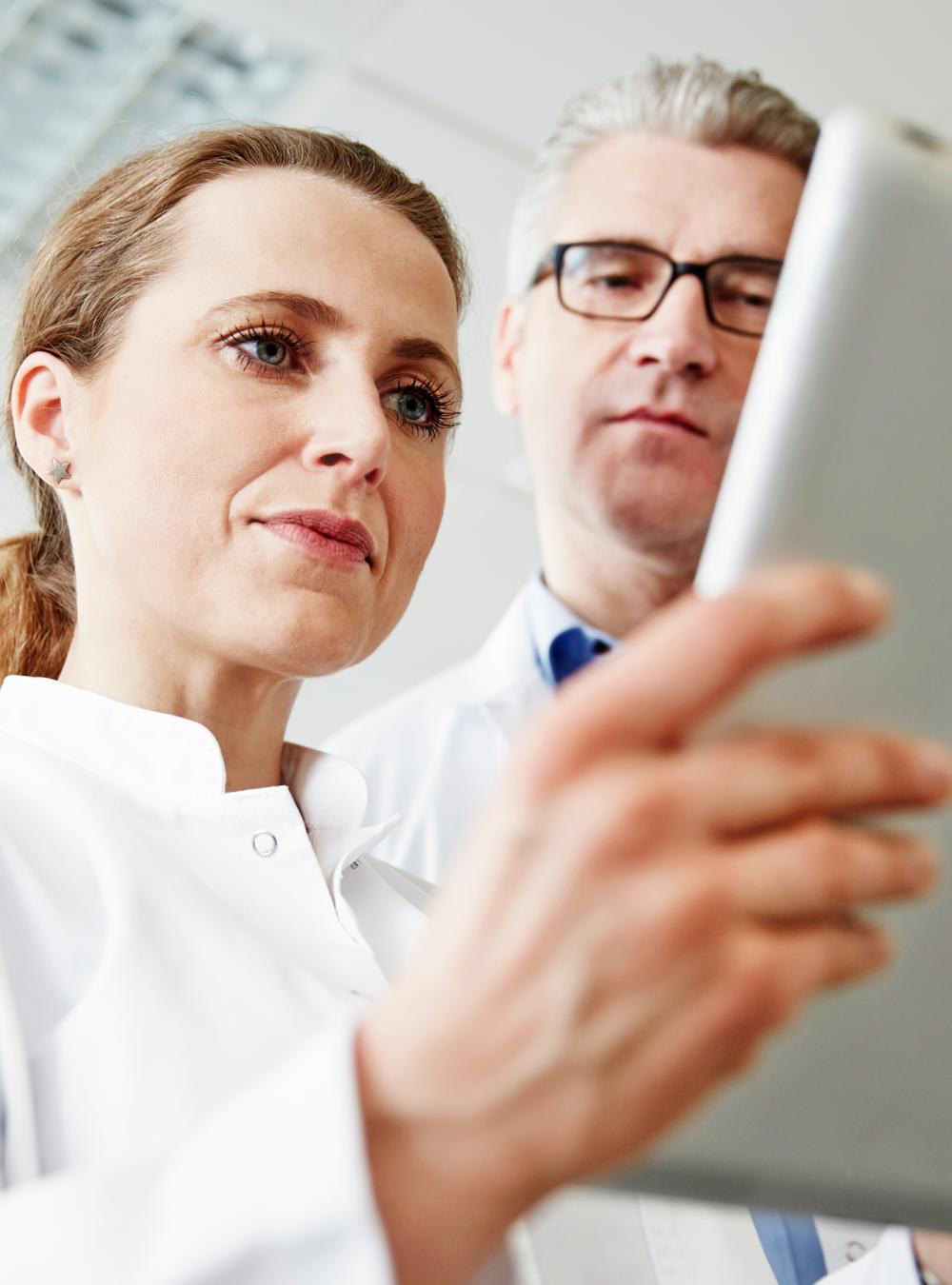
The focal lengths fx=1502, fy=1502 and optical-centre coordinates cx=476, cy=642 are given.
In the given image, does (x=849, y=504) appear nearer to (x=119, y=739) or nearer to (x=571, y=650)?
(x=119, y=739)

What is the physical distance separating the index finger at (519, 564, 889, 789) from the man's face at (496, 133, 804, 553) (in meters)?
1.31

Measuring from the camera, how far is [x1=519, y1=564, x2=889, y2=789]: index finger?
1.50 ft

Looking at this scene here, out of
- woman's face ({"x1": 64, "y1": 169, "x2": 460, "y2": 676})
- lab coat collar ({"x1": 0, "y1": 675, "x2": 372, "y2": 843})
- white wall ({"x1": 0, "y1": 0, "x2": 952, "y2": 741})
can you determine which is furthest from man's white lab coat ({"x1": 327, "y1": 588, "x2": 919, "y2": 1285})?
white wall ({"x1": 0, "y1": 0, "x2": 952, "y2": 741})

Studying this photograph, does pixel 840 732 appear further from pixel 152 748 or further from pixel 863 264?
pixel 152 748

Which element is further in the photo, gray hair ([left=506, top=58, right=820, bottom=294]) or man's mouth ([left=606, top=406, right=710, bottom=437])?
gray hair ([left=506, top=58, right=820, bottom=294])

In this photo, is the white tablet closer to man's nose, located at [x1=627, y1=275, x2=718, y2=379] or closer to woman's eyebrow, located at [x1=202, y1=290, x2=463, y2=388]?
woman's eyebrow, located at [x1=202, y1=290, x2=463, y2=388]

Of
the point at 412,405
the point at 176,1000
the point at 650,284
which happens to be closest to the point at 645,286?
the point at 650,284

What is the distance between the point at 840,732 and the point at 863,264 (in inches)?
6.3

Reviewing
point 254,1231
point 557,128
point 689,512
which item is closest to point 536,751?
point 254,1231

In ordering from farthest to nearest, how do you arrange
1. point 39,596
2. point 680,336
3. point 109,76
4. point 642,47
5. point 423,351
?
point 109,76 → point 642,47 → point 680,336 → point 39,596 → point 423,351

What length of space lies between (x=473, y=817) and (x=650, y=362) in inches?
22.8

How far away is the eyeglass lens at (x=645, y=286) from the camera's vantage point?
1.82 m

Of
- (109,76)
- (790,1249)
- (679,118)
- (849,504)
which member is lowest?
(790,1249)

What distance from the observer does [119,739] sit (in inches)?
43.8
